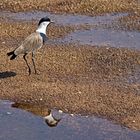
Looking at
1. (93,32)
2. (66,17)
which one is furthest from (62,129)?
(66,17)

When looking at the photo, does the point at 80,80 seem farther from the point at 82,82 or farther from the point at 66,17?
the point at 66,17

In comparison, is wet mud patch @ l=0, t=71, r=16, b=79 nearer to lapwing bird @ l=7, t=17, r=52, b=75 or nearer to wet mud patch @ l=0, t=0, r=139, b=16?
lapwing bird @ l=7, t=17, r=52, b=75

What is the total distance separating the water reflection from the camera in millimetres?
9937

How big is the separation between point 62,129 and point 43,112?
2.68 feet

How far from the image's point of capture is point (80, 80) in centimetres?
1160

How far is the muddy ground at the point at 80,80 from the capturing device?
409 inches

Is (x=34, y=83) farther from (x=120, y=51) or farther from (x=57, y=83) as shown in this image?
(x=120, y=51)

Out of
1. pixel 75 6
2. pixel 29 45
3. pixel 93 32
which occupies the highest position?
pixel 29 45

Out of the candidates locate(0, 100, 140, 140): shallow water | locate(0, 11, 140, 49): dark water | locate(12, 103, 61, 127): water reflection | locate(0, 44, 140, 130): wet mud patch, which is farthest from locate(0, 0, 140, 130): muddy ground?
locate(0, 11, 140, 49): dark water

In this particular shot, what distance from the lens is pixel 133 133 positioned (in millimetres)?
9430

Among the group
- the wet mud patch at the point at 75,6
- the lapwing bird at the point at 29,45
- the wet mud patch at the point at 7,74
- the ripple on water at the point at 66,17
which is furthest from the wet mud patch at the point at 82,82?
the wet mud patch at the point at 75,6

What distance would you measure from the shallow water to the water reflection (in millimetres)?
78

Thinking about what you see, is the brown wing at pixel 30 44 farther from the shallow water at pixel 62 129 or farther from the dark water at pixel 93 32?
the dark water at pixel 93 32

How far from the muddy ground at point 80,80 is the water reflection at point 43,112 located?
0.38 ft
